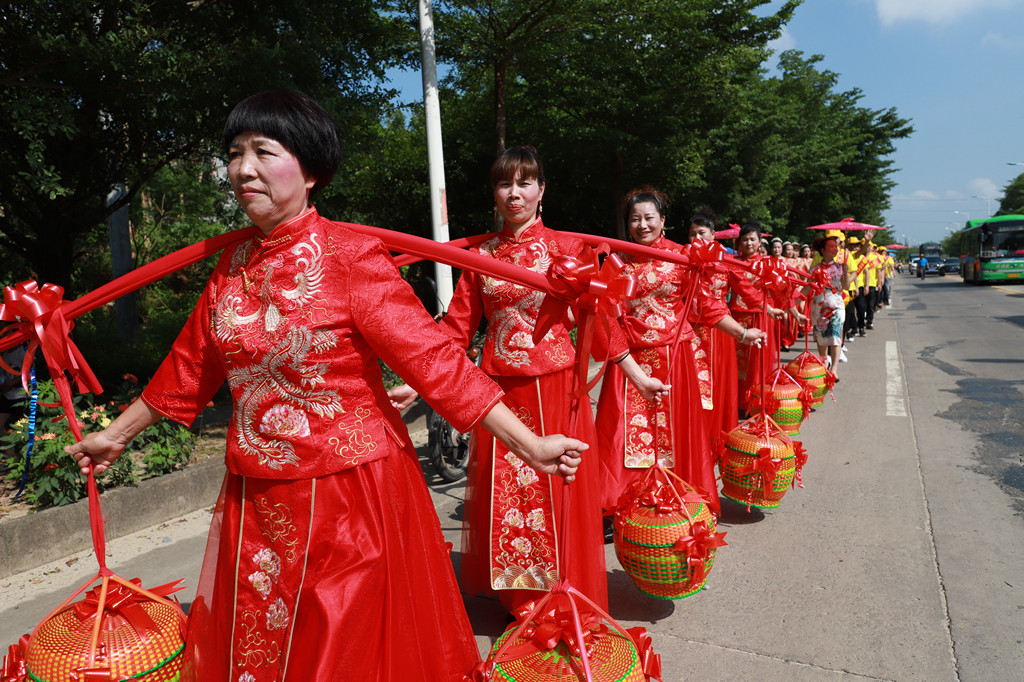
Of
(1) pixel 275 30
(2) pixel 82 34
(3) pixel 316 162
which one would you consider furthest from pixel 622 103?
(3) pixel 316 162

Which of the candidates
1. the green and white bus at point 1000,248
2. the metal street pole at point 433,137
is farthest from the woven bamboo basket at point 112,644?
the green and white bus at point 1000,248

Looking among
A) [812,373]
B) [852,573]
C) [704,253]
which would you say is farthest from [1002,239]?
[704,253]

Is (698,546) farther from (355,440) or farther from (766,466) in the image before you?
(355,440)

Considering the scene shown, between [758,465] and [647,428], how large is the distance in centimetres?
67

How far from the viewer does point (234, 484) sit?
1.94m

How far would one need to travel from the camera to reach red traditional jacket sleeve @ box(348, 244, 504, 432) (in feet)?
5.87

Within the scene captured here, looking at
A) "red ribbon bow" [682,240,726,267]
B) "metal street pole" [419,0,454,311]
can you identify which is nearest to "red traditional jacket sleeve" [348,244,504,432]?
"red ribbon bow" [682,240,726,267]

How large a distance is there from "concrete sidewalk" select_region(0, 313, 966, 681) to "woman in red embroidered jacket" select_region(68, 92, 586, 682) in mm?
1476

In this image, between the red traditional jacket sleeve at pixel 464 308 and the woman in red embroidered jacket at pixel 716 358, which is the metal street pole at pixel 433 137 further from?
the red traditional jacket sleeve at pixel 464 308

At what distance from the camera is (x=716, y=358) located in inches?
222

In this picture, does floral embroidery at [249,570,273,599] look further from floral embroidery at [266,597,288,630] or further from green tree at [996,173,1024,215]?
green tree at [996,173,1024,215]

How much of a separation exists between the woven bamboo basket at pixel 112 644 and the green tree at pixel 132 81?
11.9 ft

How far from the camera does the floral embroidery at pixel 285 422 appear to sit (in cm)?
180

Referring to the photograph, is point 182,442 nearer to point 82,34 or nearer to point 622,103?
point 82,34
